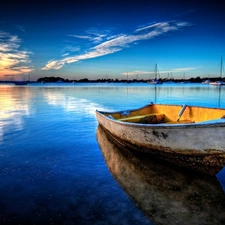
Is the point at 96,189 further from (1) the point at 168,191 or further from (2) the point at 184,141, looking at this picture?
(2) the point at 184,141

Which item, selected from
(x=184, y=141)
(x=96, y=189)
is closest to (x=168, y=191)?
(x=184, y=141)

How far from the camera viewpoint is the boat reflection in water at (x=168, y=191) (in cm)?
371

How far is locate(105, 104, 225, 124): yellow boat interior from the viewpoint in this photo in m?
7.53

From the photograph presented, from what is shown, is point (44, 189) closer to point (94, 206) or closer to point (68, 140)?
point (94, 206)

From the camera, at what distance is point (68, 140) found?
8773 millimetres

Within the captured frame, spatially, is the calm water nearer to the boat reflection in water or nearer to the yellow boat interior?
the boat reflection in water

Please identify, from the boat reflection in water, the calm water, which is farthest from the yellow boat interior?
the boat reflection in water

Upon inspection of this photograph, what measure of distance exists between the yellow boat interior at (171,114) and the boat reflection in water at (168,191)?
248 cm

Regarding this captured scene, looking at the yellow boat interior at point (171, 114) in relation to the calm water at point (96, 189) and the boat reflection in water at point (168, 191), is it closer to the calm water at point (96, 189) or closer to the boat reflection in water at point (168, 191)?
the calm water at point (96, 189)

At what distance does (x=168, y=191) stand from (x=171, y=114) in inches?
206

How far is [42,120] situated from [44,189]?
Answer: 8788 mm

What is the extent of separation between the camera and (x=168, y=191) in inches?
182

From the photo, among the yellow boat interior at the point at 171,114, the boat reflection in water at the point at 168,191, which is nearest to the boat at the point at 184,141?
the boat reflection in water at the point at 168,191

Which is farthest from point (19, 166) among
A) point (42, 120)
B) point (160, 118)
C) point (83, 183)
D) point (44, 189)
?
point (42, 120)
